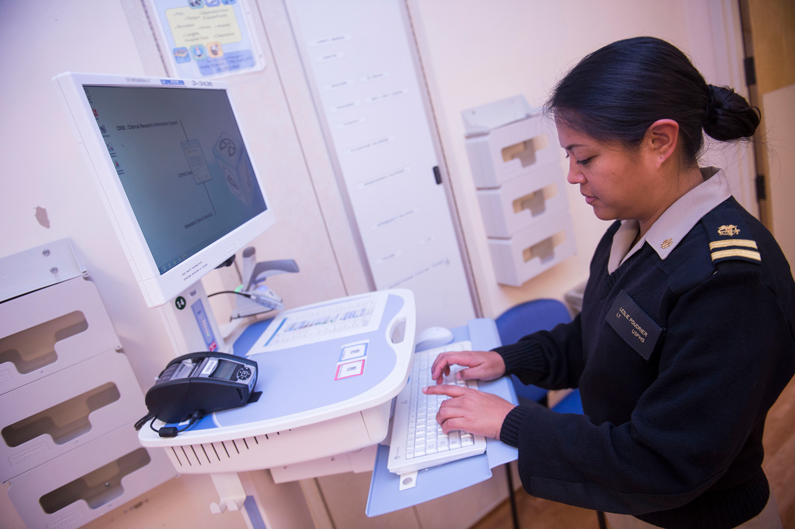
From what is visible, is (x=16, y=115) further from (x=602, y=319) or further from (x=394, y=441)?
(x=602, y=319)

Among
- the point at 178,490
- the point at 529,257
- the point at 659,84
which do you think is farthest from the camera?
the point at 529,257

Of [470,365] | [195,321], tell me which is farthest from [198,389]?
[470,365]

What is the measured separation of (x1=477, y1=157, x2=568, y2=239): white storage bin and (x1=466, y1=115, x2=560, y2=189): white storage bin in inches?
1.3

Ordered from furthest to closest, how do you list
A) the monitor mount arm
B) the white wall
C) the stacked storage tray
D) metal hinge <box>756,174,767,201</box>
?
metal hinge <box>756,174,767,201</box> < the white wall < the monitor mount arm < the stacked storage tray

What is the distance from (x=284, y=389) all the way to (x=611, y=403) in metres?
0.64

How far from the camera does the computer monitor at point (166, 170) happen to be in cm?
76

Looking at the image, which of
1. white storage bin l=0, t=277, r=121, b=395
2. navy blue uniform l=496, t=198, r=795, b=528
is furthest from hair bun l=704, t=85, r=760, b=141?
white storage bin l=0, t=277, r=121, b=395

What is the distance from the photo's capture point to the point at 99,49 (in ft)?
4.07

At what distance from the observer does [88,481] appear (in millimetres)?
1235

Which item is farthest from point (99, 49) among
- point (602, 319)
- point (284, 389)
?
point (602, 319)

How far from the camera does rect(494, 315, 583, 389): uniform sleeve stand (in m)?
1.14

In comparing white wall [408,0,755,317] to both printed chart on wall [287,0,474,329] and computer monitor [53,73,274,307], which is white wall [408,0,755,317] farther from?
computer monitor [53,73,274,307]

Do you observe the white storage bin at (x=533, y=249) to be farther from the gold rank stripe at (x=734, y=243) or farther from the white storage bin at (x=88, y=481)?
the white storage bin at (x=88, y=481)

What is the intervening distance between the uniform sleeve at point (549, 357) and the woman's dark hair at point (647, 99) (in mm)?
525
